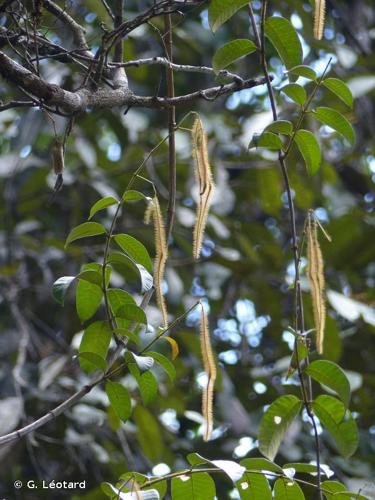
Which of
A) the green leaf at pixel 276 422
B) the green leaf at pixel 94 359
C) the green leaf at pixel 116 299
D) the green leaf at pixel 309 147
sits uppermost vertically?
the green leaf at pixel 309 147

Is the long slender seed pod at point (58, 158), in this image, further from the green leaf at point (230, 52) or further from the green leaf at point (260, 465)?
the green leaf at point (260, 465)

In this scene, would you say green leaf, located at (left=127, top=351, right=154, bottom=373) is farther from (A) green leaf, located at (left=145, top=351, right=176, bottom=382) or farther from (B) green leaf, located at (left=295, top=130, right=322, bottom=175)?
(B) green leaf, located at (left=295, top=130, right=322, bottom=175)

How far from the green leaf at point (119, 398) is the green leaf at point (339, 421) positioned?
10.1 inches

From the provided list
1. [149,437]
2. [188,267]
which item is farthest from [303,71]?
[188,267]

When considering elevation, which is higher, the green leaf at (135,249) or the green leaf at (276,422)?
the green leaf at (135,249)

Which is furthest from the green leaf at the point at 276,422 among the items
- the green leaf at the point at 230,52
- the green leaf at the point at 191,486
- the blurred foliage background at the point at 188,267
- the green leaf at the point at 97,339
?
the blurred foliage background at the point at 188,267

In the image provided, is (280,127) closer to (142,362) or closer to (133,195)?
(133,195)

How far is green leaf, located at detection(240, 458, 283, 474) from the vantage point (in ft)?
3.46

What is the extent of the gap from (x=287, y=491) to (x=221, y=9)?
0.60 metres

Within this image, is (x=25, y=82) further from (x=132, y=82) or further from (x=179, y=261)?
(x=132, y=82)

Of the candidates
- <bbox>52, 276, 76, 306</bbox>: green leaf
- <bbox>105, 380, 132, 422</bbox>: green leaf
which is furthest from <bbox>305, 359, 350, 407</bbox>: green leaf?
<bbox>52, 276, 76, 306</bbox>: green leaf

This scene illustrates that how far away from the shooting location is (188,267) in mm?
2631

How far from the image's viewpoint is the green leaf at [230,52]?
109 cm

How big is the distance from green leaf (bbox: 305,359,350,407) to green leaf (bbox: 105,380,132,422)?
0.79 ft
